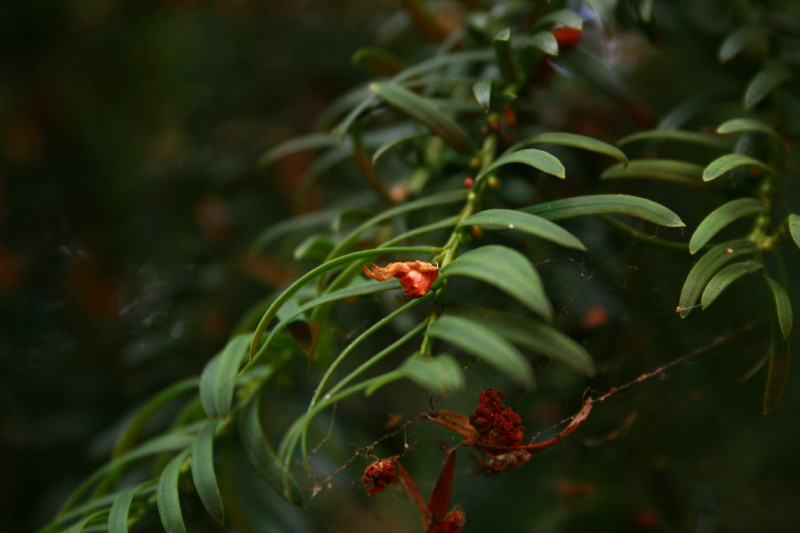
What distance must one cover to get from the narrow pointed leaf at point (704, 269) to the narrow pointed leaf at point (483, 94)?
16cm

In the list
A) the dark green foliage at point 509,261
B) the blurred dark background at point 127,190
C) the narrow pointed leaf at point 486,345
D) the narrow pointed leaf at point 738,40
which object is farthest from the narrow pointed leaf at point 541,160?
the blurred dark background at point 127,190

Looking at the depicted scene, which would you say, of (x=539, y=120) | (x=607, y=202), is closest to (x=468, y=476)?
(x=607, y=202)

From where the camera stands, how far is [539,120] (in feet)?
1.73

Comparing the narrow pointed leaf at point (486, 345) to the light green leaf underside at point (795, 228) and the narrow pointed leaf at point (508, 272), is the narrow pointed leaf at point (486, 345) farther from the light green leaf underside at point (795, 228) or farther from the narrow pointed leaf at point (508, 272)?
the light green leaf underside at point (795, 228)

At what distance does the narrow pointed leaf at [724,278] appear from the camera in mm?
290

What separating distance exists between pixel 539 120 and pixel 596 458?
0.31 m

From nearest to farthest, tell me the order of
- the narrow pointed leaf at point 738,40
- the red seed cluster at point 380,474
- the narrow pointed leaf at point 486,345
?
the narrow pointed leaf at point 486,345 < the red seed cluster at point 380,474 < the narrow pointed leaf at point 738,40

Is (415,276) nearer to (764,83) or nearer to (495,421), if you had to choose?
(495,421)

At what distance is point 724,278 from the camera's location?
11.8 inches

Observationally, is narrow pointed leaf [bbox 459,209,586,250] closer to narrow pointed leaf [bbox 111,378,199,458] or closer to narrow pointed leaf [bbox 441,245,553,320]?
narrow pointed leaf [bbox 441,245,553,320]

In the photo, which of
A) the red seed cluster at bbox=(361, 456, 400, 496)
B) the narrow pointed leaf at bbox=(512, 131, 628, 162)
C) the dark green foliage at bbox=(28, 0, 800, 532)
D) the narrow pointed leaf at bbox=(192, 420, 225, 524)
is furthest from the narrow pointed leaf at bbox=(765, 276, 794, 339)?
the narrow pointed leaf at bbox=(192, 420, 225, 524)

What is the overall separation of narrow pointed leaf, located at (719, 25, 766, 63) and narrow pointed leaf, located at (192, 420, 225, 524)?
46cm

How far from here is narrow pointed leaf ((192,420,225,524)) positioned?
1.10 feet

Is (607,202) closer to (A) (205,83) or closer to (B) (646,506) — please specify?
(B) (646,506)
